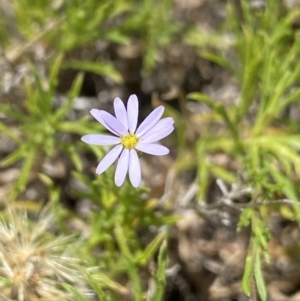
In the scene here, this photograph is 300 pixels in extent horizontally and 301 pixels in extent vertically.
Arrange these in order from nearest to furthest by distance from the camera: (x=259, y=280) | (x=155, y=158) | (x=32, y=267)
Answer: (x=259, y=280) → (x=32, y=267) → (x=155, y=158)

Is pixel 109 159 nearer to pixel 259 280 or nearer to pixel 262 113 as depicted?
pixel 259 280

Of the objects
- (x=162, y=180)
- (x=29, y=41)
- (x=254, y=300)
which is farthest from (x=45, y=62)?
(x=254, y=300)

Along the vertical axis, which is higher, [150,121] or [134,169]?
[150,121]

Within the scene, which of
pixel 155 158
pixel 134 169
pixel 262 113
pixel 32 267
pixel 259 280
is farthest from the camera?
pixel 155 158

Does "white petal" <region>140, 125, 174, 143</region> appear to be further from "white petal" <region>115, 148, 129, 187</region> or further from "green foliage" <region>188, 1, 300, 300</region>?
"green foliage" <region>188, 1, 300, 300</region>

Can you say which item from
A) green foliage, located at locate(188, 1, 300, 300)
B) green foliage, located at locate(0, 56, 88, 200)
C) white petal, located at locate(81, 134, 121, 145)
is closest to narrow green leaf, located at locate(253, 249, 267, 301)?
green foliage, located at locate(188, 1, 300, 300)

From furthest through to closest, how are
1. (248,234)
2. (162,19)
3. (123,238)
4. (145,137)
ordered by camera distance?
(162,19) → (248,234) → (123,238) → (145,137)

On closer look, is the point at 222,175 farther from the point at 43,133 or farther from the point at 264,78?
the point at 43,133

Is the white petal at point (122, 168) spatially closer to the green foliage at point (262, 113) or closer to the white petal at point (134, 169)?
the white petal at point (134, 169)

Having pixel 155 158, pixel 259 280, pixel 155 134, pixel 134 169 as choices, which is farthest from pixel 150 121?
pixel 155 158
